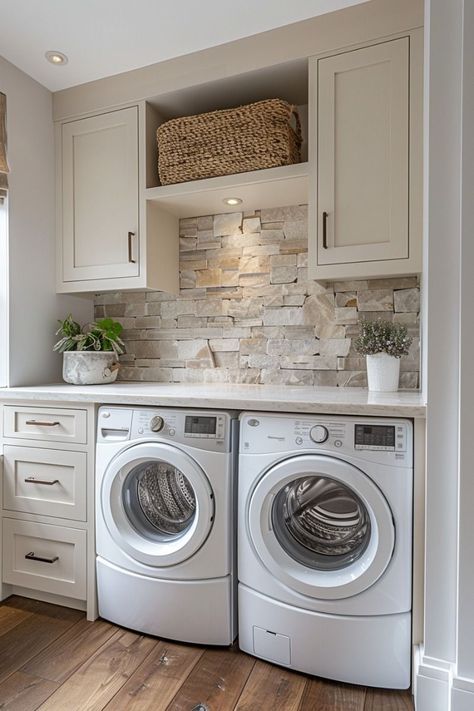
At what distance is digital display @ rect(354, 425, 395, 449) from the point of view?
1.50m

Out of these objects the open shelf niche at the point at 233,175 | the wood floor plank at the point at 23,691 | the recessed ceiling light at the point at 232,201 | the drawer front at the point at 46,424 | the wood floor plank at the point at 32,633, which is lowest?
the wood floor plank at the point at 32,633

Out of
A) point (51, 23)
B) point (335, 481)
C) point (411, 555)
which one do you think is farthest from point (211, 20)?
point (411, 555)

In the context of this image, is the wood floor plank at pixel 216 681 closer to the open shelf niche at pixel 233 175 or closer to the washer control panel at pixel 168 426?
the washer control panel at pixel 168 426

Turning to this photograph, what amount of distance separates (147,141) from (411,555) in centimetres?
211

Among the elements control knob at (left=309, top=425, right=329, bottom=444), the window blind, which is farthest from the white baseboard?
the window blind

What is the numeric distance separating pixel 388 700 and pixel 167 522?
0.97 metres

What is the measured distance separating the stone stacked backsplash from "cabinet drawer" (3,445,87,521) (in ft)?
2.56

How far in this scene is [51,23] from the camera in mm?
1983

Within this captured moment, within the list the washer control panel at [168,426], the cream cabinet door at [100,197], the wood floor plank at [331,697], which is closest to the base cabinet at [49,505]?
the washer control panel at [168,426]

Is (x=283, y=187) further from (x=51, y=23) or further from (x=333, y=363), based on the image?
(x=51, y=23)

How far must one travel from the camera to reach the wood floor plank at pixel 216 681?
1462 mm

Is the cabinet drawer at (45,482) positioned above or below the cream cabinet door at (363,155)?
below

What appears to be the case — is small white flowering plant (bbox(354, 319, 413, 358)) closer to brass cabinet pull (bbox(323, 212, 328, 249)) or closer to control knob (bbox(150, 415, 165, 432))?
brass cabinet pull (bbox(323, 212, 328, 249))

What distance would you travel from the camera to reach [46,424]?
6.57ft
